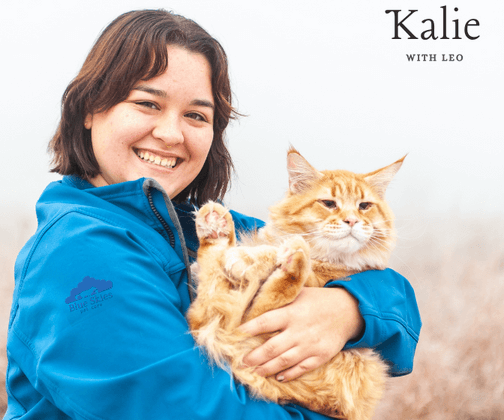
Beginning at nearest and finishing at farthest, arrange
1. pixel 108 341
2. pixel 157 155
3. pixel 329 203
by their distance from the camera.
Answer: pixel 108 341 < pixel 157 155 < pixel 329 203

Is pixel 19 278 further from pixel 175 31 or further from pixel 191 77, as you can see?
pixel 175 31

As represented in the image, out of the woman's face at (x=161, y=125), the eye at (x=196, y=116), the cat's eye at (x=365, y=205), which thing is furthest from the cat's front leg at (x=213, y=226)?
the cat's eye at (x=365, y=205)

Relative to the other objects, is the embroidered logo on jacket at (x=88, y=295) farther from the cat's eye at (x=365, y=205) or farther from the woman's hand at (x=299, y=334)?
the cat's eye at (x=365, y=205)

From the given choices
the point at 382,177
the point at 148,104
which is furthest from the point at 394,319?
the point at 148,104

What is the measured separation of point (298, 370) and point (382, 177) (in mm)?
863

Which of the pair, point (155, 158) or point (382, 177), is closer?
point (155, 158)

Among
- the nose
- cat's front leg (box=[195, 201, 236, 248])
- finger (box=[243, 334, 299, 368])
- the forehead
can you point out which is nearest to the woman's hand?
finger (box=[243, 334, 299, 368])

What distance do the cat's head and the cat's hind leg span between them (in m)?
0.34

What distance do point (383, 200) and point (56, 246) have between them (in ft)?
4.04

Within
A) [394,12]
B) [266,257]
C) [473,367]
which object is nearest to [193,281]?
[266,257]

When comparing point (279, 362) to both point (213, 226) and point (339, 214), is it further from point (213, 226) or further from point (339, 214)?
point (339, 214)

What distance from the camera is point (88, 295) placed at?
36.6 inches

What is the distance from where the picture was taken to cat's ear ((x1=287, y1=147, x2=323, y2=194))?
1.58 m

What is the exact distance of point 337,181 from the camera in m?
1.63
